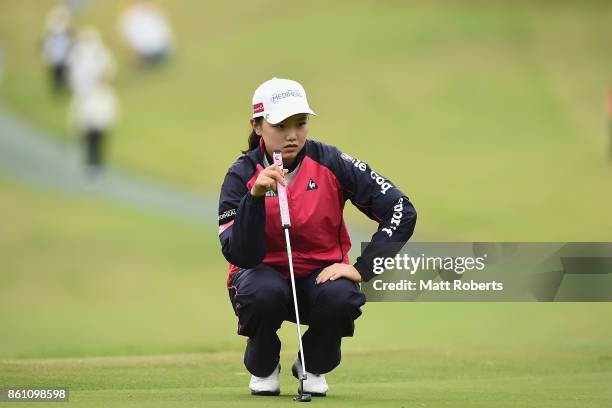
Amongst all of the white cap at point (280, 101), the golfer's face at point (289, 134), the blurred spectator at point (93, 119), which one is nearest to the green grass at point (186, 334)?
the blurred spectator at point (93, 119)

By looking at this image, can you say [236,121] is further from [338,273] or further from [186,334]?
[338,273]

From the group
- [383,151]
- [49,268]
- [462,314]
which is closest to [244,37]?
[383,151]

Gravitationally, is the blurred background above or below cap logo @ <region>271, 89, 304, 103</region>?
above

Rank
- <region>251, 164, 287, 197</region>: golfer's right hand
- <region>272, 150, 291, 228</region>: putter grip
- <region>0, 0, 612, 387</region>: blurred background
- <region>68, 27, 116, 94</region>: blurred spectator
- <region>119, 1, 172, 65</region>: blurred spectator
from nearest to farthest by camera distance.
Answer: <region>251, 164, 287, 197</region>: golfer's right hand, <region>272, 150, 291, 228</region>: putter grip, <region>0, 0, 612, 387</region>: blurred background, <region>68, 27, 116, 94</region>: blurred spectator, <region>119, 1, 172, 65</region>: blurred spectator

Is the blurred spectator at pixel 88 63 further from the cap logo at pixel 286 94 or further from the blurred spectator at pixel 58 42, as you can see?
the cap logo at pixel 286 94

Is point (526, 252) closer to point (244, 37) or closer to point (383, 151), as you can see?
point (383, 151)

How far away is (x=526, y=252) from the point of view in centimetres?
703

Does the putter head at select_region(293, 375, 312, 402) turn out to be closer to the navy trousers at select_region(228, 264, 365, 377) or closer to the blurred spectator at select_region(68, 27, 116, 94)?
the navy trousers at select_region(228, 264, 365, 377)

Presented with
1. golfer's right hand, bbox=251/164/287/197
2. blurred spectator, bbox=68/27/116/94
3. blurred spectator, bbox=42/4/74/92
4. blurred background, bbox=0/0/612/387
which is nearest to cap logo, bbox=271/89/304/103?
golfer's right hand, bbox=251/164/287/197

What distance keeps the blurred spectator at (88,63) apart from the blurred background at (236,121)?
0.03 metres

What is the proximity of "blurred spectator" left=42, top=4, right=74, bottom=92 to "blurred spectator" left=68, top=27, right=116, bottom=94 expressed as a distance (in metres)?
0.15

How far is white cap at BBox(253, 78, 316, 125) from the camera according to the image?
20.8 ft

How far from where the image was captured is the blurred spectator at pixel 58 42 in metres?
23.2

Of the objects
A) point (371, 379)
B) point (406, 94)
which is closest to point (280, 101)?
point (371, 379)
